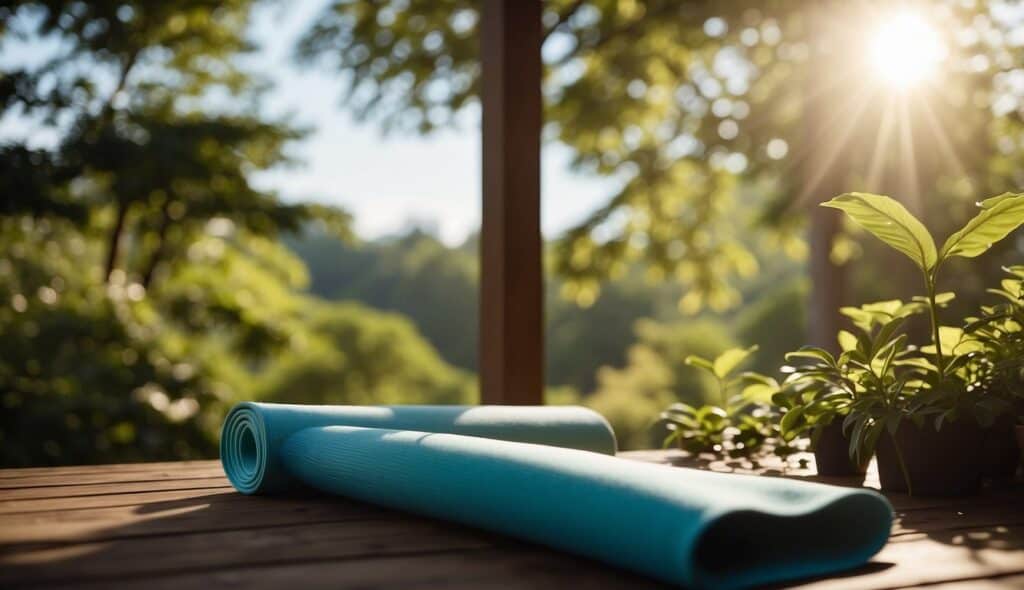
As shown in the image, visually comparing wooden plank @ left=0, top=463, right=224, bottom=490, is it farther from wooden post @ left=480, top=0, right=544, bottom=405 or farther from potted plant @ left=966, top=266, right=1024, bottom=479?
potted plant @ left=966, top=266, right=1024, bottom=479

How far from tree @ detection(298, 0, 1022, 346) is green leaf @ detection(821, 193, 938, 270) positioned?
186 inches

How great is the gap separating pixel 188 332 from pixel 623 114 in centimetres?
405

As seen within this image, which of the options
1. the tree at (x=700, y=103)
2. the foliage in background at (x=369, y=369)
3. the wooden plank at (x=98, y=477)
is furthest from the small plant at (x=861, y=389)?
the foliage in background at (x=369, y=369)

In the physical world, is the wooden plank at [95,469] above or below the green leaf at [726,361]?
below

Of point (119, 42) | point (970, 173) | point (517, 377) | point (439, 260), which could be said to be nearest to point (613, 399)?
point (439, 260)

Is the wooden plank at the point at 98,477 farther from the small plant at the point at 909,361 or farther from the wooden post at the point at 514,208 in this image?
the small plant at the point at 909,361

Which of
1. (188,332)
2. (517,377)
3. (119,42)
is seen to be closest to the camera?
(517,377)

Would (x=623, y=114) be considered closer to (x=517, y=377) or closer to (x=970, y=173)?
(x=970, y=173)

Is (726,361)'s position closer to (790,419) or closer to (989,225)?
(790,419)

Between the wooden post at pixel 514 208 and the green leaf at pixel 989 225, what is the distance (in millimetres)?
1100

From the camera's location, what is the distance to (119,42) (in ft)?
22.9

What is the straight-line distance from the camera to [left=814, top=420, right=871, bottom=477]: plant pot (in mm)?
1862

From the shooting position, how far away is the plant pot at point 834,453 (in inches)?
73.3

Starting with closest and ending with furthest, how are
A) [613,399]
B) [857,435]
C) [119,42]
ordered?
[857,435], [119,42], [613,399]
